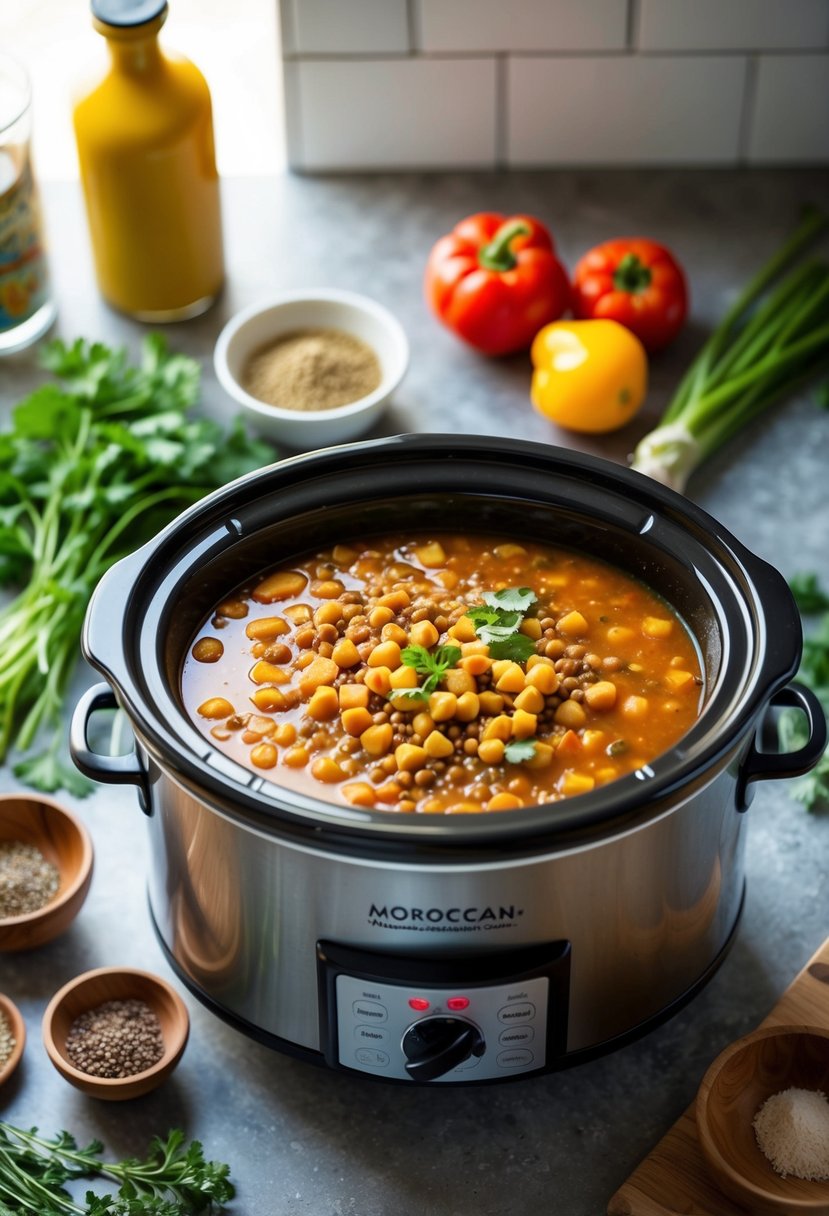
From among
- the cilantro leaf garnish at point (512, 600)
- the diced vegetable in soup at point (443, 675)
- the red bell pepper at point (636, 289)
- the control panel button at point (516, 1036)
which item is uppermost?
the cilantro leaf garnish at point (512, 600)

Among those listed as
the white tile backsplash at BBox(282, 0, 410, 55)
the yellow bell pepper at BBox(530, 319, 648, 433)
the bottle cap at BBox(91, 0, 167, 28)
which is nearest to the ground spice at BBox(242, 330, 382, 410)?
the yellow bell pepper at BBox(530, 319, 648, 433)

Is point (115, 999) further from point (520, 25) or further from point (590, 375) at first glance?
point (520, 25)

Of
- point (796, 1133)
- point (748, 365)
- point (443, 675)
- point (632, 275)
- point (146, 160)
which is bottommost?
point (796, 1133)

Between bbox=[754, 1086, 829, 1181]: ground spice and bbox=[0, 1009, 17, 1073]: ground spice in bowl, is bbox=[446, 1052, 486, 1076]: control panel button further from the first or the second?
Answer: bbox=[0, 1009, 17, 1073]: ground spice in bowl

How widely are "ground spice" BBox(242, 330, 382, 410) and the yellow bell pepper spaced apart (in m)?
0.29

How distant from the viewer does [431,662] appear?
1.66 meters

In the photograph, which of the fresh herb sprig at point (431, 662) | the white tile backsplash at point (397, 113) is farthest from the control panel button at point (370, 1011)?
the white tile backsplash at point (397, 113)

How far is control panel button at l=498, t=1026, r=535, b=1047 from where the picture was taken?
155 cm

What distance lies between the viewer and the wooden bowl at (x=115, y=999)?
1.66 metres

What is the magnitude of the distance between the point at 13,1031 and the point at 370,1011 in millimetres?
472

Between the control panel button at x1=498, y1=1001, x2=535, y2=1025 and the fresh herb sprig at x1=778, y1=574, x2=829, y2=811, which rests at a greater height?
the control panel button at x1=498, y1=1001, x2=535, y2=1025

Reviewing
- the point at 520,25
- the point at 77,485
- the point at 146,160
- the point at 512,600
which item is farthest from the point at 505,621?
the point at 520,25

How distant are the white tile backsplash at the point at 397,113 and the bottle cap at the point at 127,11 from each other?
1.75ft

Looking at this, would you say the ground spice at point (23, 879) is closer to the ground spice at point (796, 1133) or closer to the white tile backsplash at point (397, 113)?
the ground spice at point (796, 1133)
